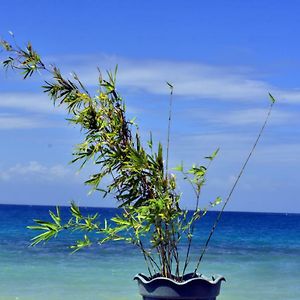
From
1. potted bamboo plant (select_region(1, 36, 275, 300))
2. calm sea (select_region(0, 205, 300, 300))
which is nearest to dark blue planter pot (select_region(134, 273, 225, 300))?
potted bamboo plant (select_region(1, 36, 275, 300))

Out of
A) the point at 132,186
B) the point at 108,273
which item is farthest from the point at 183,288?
the point at 108,273

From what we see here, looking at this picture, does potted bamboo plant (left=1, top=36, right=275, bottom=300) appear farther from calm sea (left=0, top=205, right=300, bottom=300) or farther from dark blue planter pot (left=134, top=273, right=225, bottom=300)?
calm sea (left=0, top=205, right=300, bottom=300)

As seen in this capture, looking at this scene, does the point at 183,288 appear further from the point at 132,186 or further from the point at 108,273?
the point at 108,273

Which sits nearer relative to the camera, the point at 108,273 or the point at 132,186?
the point at 132,186

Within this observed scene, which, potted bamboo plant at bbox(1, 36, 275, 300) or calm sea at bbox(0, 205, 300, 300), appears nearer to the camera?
potted bamboo plant at bbox(1, 36, 275, 300)

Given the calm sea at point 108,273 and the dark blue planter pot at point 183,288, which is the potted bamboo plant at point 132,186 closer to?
the dark blue planter pot at point 183,288

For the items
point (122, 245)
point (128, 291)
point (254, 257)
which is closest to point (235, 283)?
point (128, 291)

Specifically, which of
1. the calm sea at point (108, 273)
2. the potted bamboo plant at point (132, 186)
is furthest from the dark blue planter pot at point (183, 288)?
the calm sea at point (108, 273)

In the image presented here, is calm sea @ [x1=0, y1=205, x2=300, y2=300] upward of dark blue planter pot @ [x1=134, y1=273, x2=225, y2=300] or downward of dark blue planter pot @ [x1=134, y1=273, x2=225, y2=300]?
upward

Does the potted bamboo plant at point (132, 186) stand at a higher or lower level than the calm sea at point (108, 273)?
lower

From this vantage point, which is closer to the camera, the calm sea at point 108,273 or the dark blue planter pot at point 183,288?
the dark blue planter pot at point 183,288

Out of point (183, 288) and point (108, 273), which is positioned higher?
point (108, 273)

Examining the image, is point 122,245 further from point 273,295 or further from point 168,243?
point 168,243

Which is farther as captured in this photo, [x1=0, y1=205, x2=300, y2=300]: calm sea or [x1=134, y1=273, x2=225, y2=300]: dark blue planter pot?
[x1=0, y1=205, x2=300, y2=300]: calm sea
